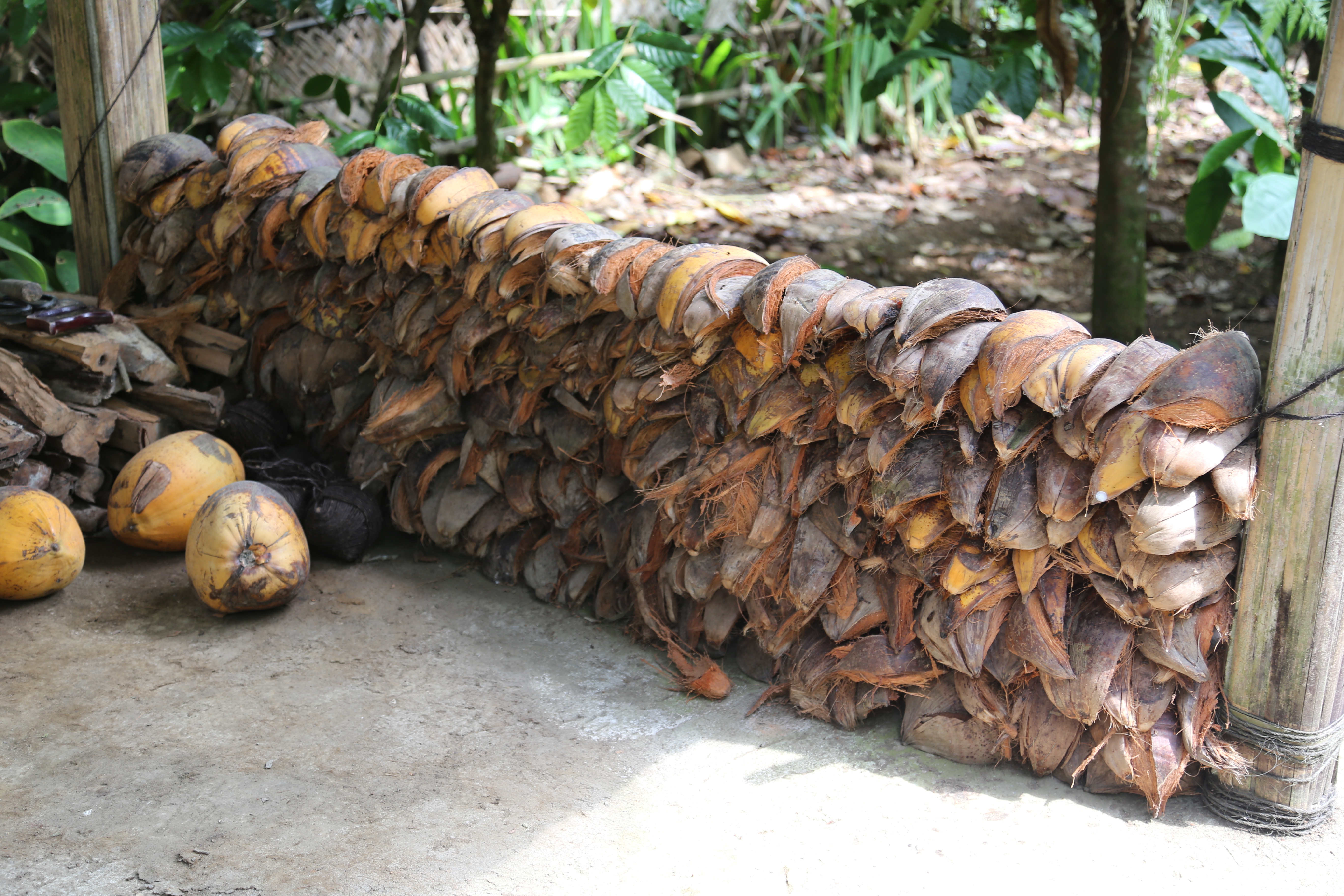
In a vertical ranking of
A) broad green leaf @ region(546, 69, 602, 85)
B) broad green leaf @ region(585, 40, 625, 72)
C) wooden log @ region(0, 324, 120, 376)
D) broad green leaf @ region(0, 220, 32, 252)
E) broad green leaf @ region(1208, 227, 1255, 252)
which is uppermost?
broad green leaf @ region(546, 69, 602, 85)

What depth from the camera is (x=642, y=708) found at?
2.29 meters

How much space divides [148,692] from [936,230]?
4.10 m

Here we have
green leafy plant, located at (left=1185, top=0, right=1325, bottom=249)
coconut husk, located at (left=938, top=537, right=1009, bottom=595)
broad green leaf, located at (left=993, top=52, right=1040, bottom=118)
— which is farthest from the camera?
broad green leaf, located at (left=993, top=52, right=1040, bottom=118)

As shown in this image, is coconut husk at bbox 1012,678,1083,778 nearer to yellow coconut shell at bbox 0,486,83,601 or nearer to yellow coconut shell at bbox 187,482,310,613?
yellow coconut shell at bbox 187,482,310,613

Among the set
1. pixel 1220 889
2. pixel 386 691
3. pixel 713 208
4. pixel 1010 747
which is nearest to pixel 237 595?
pixel 386 691

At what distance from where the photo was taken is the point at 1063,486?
1.83 metres

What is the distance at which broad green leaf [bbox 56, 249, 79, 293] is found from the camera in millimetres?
3900

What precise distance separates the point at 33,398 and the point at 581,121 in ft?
5.76

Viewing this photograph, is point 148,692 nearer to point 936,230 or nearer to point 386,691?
point 386,691

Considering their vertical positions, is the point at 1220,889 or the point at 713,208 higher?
the point at 713,208

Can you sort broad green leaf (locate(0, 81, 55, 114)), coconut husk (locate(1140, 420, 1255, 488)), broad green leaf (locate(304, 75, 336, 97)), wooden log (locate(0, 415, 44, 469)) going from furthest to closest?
broad green leaf (locate(304, 75, 336, 97)), broad green leaf (locate(0, 81, 55, 114)), wooden log (locate(0, 415, 44, 469)), coconut husk (locate(1140, 420, 1255, 488))

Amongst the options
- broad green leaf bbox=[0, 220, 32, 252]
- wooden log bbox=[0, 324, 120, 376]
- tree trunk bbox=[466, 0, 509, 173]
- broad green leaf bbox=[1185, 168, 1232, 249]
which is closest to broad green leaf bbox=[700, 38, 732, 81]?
tree trunk bbox=[466, 0, 509, 173]

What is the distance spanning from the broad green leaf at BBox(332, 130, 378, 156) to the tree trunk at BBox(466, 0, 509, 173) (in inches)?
17.1

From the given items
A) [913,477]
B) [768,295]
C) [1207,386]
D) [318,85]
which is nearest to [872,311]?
[768,295]
